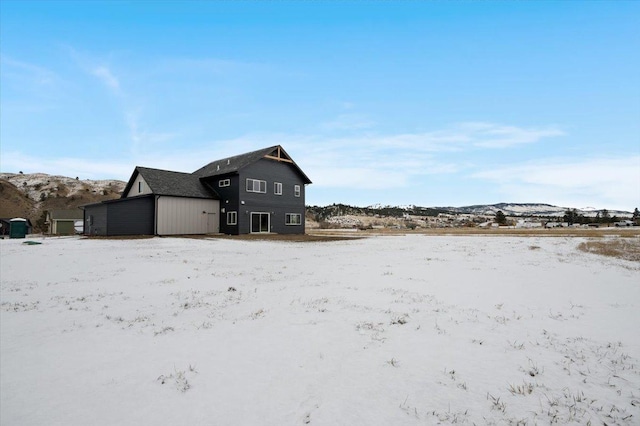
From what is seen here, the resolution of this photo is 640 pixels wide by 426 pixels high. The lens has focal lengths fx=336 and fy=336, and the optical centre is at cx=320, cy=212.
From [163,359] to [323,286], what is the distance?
4.48 metres

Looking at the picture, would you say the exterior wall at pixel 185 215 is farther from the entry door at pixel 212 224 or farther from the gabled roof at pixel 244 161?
the gabled roof at pixel 244 161

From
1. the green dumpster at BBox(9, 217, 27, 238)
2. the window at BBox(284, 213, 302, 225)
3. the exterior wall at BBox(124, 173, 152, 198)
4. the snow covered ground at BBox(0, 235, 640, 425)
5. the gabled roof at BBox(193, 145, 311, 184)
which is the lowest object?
the snow covered ground at BBox(0, 235, 640, 425)

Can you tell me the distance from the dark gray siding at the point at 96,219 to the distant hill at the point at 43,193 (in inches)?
1455

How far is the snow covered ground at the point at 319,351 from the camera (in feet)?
11.1

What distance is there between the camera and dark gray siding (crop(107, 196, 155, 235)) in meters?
27.5

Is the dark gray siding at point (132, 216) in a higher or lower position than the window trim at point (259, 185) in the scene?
lower

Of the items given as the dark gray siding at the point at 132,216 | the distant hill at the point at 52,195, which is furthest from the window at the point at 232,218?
the distant hill at the point at 52,195

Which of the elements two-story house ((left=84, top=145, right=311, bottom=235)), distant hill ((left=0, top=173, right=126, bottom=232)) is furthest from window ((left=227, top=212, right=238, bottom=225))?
distant hill ((left=0, top=173, right=126, bottom=232))

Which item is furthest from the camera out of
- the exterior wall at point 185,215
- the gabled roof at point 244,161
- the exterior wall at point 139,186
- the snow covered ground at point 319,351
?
the gabled roof at point 244,161

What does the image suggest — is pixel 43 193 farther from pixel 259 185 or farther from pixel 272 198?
pixel 272 198

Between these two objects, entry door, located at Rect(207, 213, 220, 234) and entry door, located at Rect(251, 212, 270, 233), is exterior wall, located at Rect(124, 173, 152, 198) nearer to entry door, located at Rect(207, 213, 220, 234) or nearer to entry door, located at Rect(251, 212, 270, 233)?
entry door, located at Rect(207, 213, 220, 234)

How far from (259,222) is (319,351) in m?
28.3

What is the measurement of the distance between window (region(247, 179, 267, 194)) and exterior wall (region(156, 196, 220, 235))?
12.6ft

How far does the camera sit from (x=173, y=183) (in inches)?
1211
